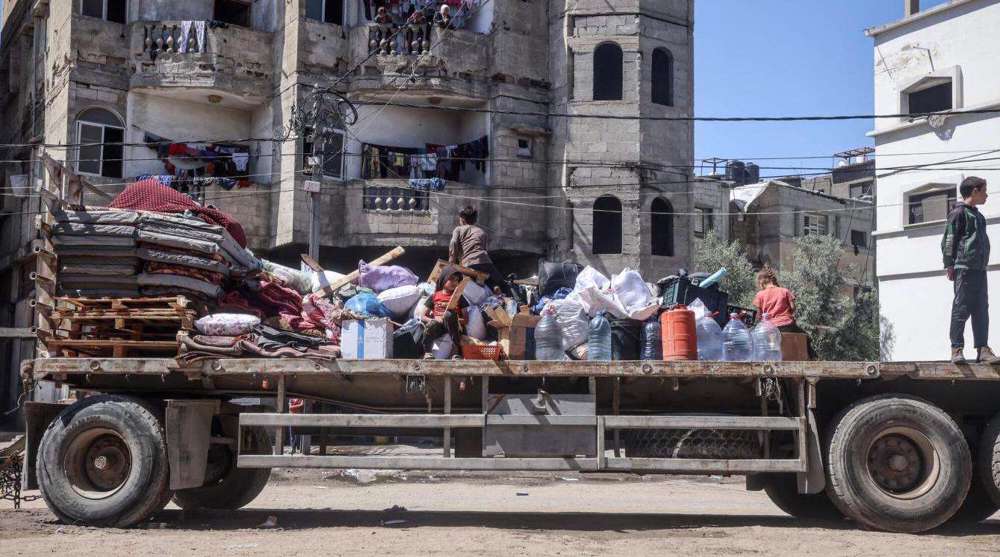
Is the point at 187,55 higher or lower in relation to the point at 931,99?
lower

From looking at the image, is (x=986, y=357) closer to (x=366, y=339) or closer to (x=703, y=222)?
(x=366, y=339)

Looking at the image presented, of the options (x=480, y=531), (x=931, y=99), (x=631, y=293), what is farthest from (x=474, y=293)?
(x=931, y=99)

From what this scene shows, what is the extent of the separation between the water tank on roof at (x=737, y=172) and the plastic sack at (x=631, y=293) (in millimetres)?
37532

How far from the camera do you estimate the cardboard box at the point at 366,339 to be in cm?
830

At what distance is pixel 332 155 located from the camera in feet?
82.9

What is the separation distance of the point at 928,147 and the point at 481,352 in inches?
989

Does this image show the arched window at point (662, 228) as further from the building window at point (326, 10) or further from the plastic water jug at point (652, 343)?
the plastic water jug at point (652, 343)

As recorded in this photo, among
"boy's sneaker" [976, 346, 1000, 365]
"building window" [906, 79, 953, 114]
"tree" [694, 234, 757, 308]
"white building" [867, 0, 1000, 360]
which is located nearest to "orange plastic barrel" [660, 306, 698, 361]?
"boy's sneaker" [976, 346, 1000, 365]

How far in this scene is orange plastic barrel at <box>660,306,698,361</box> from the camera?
8211 millimetres

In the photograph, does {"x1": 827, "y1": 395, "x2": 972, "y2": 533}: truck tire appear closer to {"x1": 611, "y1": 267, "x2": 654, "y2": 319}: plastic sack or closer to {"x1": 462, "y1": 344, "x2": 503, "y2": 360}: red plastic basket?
{"x1": 611, "y1": 267, "x2": 654, "y2": 319}: plastic sack

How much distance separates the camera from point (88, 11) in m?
25.2

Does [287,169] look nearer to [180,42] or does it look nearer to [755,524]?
[180,42]

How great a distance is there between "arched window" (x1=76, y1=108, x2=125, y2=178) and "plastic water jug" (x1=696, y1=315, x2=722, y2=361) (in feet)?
62.6

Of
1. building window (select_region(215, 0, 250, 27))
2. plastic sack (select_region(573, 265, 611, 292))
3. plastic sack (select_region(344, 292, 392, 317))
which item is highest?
building window (select_region(215, 0, 250, 27))
